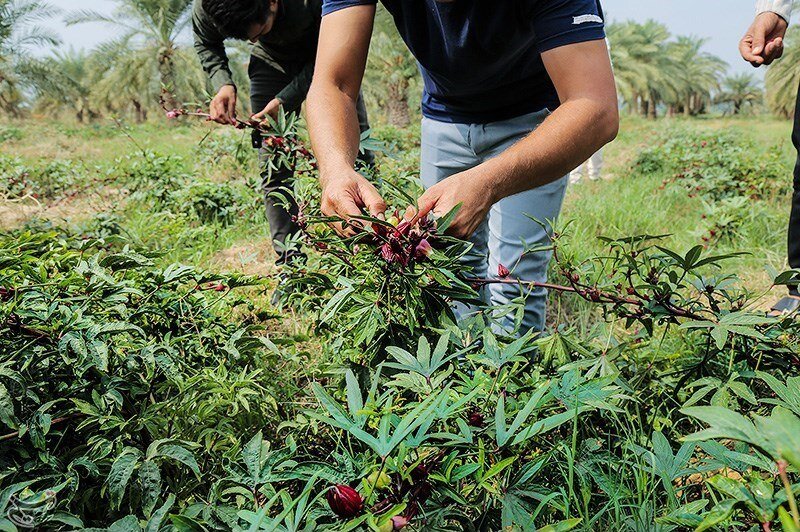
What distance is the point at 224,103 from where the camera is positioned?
8.86 ft

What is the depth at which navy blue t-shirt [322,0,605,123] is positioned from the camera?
132 cm

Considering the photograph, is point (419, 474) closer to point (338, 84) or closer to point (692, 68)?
point (338, 84)

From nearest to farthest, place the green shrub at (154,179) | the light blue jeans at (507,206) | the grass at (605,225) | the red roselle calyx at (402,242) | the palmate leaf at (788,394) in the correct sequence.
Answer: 1. the palmate leaf at (788,394)
2. the red roselle calyx at (402,242)
3. the light blue jeans at (507,206)
4. the grass at (605,225)
5. the green shrub at (154,179)

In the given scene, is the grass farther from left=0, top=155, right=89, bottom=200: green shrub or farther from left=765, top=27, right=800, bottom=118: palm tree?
left=765, top=27, right=800, bottom=118: palm tree

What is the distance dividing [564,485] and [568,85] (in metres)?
0.88

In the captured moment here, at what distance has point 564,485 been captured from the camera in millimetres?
1022

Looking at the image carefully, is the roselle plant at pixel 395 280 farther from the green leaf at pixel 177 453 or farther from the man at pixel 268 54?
the man at pixel 268 54

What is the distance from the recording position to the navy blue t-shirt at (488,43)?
4.32 feet

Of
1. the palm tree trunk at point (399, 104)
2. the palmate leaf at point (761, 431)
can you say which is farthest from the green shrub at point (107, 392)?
the palm tree trunk at point (399, 104)

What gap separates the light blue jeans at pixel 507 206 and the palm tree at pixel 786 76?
15.1 meters

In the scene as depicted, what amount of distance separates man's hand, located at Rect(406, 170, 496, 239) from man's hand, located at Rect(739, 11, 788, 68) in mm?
1364

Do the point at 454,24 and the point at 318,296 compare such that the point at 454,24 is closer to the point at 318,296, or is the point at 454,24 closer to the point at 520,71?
the point at 520,71

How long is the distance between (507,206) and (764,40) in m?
1.03

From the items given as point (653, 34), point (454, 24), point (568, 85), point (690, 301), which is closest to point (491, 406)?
point (690, 301)
